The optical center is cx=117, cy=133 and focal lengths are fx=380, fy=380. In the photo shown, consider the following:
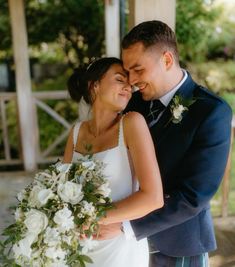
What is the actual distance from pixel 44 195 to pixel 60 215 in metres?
0.10

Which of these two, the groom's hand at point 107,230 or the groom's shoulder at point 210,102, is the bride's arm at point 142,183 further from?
the groom's shoulder at point 210,102

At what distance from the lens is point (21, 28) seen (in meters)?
4.78

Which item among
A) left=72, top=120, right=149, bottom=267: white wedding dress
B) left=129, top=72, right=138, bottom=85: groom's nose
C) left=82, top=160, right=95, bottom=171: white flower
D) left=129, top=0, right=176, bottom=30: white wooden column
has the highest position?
left=129, top=0, right=176, bottom=30: white wooden column

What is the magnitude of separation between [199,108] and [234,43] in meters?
8.93

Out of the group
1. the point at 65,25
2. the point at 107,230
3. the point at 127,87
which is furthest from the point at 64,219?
the point at 65,25

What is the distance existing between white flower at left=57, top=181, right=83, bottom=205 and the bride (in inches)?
6.6

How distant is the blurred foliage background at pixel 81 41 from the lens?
699 centimetres

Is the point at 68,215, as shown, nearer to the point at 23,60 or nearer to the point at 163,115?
the point at 163,115

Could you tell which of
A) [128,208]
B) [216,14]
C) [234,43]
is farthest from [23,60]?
[234,43]

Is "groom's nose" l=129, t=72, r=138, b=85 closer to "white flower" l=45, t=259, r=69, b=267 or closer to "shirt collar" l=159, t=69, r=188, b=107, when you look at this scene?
"shirt collar" l=159, t=69, r=188, b=107

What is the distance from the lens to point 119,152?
5.04 feet

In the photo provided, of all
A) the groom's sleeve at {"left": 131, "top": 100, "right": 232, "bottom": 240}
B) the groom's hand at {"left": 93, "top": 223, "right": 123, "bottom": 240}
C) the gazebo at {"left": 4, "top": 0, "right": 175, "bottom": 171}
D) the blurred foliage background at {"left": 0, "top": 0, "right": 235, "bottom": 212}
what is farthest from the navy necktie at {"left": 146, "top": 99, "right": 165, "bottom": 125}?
the blurred foliage background at {"left": 0, "top": 0, "right": 235, "bottom": 212}

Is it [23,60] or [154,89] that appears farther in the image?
[23,60]

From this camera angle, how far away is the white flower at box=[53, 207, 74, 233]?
4.12 ft
